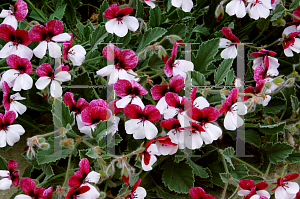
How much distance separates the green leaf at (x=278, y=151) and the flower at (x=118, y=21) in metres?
0.73

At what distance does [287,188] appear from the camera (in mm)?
960

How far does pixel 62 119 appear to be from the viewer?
867 mm

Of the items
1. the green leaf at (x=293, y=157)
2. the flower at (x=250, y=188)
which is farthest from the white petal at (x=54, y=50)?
the green leaf at (x=293, y=157)

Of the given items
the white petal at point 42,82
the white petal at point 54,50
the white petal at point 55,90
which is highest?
the white petal at point 54,50

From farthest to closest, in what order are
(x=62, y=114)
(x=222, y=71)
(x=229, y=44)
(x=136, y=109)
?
(x=229, y=44) → (x=222, y=71) → (x=62, y=114) → (x=136, y=109)

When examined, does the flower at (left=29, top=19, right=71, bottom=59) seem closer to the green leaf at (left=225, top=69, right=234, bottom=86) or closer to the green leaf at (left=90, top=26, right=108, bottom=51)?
the green leaf at (left=90, top=26, right=108, bottom=51)

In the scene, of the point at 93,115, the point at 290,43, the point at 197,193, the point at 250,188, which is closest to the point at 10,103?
the point at 93,115

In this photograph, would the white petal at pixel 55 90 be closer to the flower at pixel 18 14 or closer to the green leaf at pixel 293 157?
the flower at pixel 18 14

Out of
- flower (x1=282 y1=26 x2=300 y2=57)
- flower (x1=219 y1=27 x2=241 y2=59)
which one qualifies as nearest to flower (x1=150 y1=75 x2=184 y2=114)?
flower (x1=219 y1=27 x2=241 y2=59)

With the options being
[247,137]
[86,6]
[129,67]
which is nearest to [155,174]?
[247,137]

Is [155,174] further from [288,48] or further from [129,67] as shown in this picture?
[288,48]

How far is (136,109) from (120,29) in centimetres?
30

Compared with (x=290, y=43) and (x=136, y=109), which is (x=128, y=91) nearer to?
(x=136, y=109)

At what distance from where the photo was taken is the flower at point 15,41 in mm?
870
